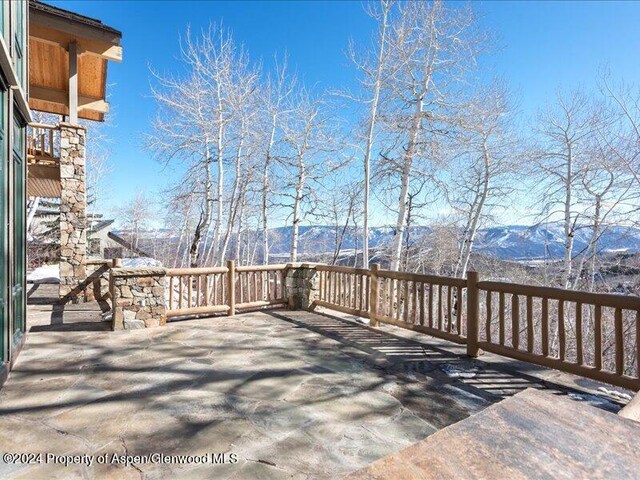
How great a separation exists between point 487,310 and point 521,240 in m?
10.2

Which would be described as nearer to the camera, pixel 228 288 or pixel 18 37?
pixel 18 37

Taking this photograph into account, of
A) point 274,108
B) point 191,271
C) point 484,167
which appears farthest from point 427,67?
point 191,271

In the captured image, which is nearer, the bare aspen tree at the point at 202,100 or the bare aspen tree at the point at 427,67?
the bare aspen tree at the point at 427,67

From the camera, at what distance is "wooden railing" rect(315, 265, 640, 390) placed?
3117 millimetres

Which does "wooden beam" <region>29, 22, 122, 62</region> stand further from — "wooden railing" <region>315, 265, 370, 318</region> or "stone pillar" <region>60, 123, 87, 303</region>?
"wooden railing" <region>315, 265, 370, 318</region>

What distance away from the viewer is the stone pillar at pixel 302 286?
6.64 m

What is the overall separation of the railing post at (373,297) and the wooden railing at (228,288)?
6.71 ft

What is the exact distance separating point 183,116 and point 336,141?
521 cm

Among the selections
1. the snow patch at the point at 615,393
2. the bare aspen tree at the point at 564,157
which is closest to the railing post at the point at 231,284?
the snow patch at the point at 615,393

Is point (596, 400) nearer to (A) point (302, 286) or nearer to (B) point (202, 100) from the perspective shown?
(A) point (302, 286)

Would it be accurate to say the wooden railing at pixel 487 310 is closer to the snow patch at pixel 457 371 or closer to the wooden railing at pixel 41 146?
the snow patch at pixel 457 371

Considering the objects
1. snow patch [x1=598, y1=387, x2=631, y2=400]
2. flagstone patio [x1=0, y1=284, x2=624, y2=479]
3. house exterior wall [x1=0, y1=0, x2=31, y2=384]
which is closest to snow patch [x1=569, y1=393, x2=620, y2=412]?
snow patch [x1=598, y1=387, x2=631, y2=400]

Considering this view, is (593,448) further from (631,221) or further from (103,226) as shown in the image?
(103,226)

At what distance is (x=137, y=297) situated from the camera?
5.21 meters
